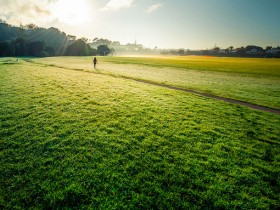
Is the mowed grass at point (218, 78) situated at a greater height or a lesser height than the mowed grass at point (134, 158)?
greater

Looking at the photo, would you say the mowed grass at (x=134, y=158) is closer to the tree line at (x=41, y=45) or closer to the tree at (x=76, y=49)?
the tree line at (x=41, y=45)

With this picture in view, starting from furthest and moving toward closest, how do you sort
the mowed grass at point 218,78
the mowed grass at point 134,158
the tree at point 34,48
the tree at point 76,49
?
the tree at point 76,49, the tree at point 34,48, the mowed grass at point 218,78, the mowed grass at point 134,158

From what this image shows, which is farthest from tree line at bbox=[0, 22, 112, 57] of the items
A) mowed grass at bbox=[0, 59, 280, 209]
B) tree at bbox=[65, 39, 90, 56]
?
mowed grass at bbox=[0, 59, 280, 209]

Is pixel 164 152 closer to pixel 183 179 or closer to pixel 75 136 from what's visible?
pixel 183 179

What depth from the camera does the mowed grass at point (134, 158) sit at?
532 centimetres

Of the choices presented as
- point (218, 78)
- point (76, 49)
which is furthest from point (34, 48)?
point (218, 78)

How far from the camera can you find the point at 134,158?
7.12m

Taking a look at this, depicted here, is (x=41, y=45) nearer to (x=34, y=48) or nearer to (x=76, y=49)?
(x=34, y=48)

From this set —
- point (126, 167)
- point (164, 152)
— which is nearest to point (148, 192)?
point (126, 167)

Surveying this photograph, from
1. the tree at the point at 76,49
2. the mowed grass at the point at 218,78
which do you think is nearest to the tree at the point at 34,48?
the tree at the point at 76,49

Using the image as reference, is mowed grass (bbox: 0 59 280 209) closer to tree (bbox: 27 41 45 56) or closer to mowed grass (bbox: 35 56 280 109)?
mowed grass (bbox: 35 56 280 109)

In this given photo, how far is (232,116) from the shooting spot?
41.3 ft

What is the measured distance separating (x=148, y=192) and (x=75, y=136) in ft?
16.0

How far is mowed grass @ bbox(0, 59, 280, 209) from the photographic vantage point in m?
5.32
